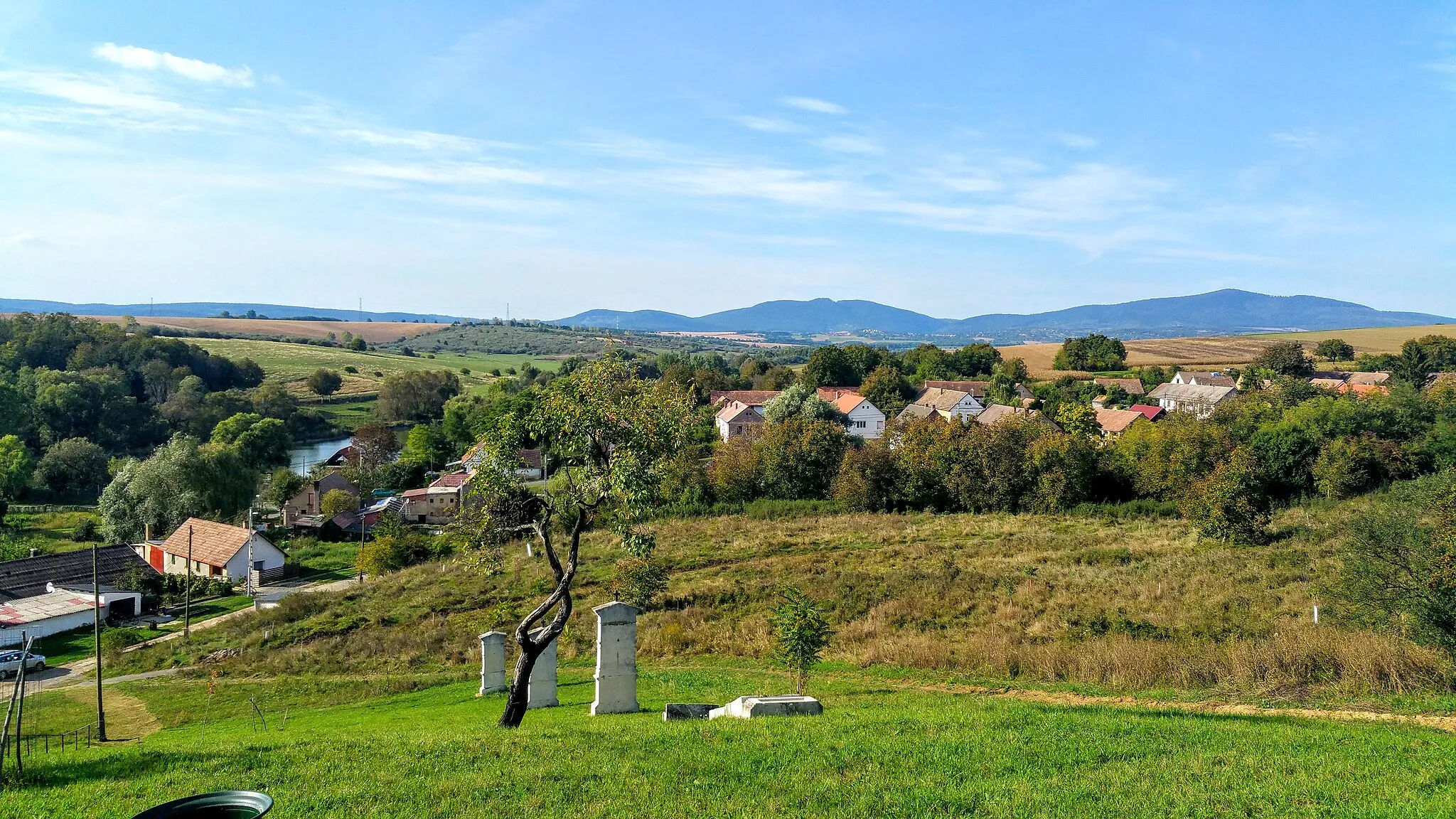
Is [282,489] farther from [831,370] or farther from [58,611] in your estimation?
[831,370]

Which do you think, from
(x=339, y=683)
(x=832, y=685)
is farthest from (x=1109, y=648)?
(x=339, y=683)

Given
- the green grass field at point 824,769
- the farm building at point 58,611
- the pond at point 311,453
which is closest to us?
the green grass field at point 824,769

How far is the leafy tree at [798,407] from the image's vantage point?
71312 millimetres

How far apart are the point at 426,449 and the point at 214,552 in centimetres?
3261

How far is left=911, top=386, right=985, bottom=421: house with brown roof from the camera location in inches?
3194

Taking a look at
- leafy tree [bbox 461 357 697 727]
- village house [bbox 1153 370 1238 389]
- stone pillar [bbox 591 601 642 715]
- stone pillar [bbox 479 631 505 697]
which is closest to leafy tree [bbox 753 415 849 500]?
stone pillar [bbox 479 631 505 697]

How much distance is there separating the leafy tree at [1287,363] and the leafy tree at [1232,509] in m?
62.2

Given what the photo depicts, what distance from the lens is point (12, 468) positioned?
190 feet

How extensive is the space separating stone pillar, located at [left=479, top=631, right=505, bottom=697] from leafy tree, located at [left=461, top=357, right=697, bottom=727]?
3.96 metres

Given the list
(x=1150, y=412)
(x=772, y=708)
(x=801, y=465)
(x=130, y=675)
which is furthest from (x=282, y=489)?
(x=1150, y=412)

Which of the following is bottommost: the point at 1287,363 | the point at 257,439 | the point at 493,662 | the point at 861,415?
the point at 257,439

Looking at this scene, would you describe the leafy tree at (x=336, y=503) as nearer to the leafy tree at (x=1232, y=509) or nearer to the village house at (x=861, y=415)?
the village house at (x=861, y=415)

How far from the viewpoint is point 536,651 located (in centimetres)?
1359

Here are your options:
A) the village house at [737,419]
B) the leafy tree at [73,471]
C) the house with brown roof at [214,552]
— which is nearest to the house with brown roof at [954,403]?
the village house at [737,419]
